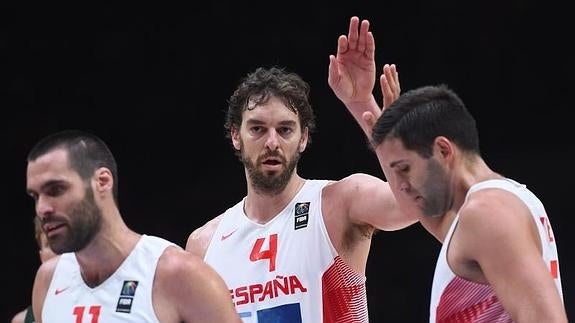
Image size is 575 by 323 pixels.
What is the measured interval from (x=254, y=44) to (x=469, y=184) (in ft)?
23.5

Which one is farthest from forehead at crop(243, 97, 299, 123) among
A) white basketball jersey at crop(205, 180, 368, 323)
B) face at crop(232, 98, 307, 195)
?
white basketball jersey at crop(205, 180, 368, 323)

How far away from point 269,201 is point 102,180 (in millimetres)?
1183

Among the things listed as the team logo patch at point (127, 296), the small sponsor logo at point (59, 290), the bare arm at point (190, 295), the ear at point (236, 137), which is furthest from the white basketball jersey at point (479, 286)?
the ear at point (236, 137)

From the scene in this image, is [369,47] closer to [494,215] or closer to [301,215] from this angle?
[301,215]

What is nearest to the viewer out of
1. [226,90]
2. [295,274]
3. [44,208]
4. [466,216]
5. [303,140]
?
[466,216]

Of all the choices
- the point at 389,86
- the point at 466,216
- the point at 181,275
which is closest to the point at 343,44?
the point at 389,86

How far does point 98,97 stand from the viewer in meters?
10.2

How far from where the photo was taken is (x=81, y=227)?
12.3 ft

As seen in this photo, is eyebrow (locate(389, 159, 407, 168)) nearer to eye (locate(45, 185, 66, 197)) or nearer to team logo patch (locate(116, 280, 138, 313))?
team logo patch (locate(116, 280, 138, 313))

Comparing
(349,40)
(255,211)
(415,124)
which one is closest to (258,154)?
(255,211)

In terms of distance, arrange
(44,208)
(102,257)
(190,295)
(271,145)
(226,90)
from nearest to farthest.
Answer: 1. (190,295)
2. (44,208)
3. (102,257)
4. (271,145)
5. (226,90)

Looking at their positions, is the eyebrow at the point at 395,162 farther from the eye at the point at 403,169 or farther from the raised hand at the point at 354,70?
the raised hand at the point at 354,70

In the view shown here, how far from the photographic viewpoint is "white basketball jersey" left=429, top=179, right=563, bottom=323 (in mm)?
2836

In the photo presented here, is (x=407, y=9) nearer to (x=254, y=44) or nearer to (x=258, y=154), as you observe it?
(x=254, y=44)
